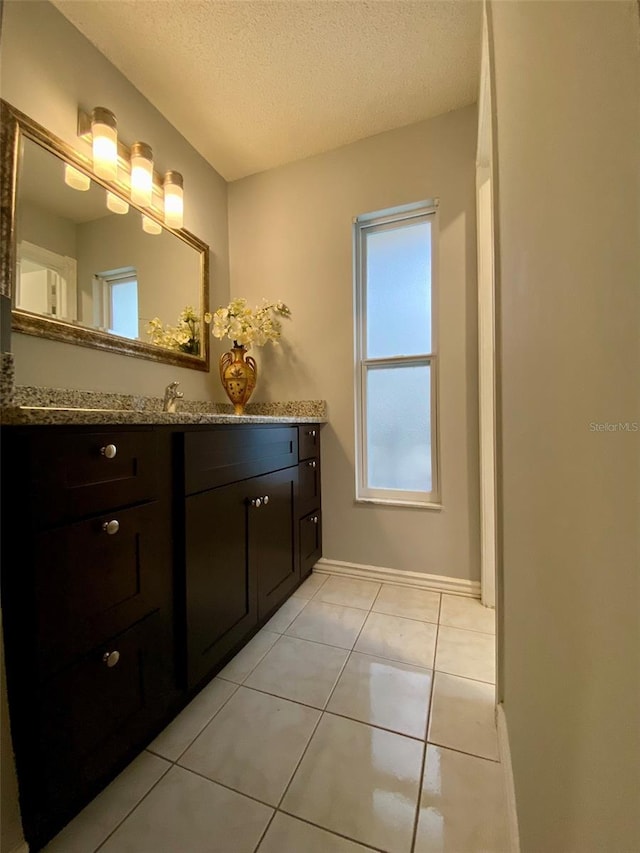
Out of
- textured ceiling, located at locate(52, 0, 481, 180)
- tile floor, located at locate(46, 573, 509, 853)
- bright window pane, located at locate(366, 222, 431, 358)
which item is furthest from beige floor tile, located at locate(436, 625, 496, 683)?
textured ceiling, located at locate(52, 0, 481, 180)

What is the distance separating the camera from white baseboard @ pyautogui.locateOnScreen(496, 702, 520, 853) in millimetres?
662

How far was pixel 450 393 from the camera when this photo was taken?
1709 mm

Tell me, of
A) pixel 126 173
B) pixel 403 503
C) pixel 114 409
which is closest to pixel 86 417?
pixel 114 409

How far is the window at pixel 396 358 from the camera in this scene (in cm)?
181

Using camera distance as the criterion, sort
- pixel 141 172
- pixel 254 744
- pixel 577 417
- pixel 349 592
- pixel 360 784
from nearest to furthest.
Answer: pixel 577 417
pixel 360 784
pixel 254 744
pixel 141 172
pixel 349 592

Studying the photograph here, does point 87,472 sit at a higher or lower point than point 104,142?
lower

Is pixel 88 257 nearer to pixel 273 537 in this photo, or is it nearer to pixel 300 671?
pixel 273 537

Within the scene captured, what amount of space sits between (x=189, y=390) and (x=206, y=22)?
5.01 ft

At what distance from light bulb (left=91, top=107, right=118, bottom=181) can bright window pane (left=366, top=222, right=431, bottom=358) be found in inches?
50.8

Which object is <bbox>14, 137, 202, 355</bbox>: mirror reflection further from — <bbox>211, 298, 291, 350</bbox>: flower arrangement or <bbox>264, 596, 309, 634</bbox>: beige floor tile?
<bbox>264, 596, 309, 634</bbox>: beige floor tile

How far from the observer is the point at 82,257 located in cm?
129

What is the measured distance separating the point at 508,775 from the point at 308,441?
1.36m

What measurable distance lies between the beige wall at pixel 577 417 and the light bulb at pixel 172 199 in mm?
1541

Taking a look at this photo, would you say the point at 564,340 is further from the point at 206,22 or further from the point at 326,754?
the point at 206,22
